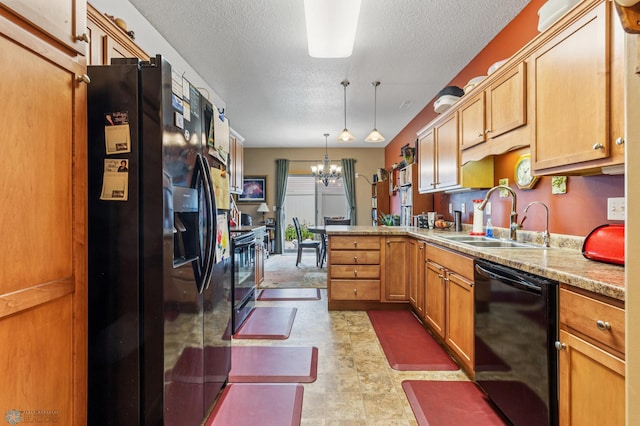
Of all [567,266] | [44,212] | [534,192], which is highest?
[534,192]

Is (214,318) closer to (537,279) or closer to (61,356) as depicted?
(61,356)

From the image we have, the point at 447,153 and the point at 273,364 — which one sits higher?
the point at 447,153

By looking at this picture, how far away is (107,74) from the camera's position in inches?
47.1

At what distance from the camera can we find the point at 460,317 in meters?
2.17

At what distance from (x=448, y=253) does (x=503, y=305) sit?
2.61ft

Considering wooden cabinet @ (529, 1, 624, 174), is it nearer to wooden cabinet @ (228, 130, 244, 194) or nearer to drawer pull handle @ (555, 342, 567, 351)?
drawer pull handle @ (555, 342, 567, 351)

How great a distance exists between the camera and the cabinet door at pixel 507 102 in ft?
6.39

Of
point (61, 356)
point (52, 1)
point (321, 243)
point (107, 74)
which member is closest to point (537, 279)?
point (61, 356)

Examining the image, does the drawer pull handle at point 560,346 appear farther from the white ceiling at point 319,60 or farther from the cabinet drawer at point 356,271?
the white ceiling at point 319,60

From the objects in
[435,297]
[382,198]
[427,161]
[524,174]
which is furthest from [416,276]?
[382,198]

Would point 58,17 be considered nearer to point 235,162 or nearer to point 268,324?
point 268,324

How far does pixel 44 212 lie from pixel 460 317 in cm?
233

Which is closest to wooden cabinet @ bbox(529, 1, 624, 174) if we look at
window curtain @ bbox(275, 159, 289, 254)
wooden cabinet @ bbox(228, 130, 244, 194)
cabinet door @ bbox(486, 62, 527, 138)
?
cabinet door @ bbox(486, 62, 527, 138)

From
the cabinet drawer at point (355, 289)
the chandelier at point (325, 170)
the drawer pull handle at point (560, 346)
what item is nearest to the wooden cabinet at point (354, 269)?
the cabinet drawer at point (355, 289)
